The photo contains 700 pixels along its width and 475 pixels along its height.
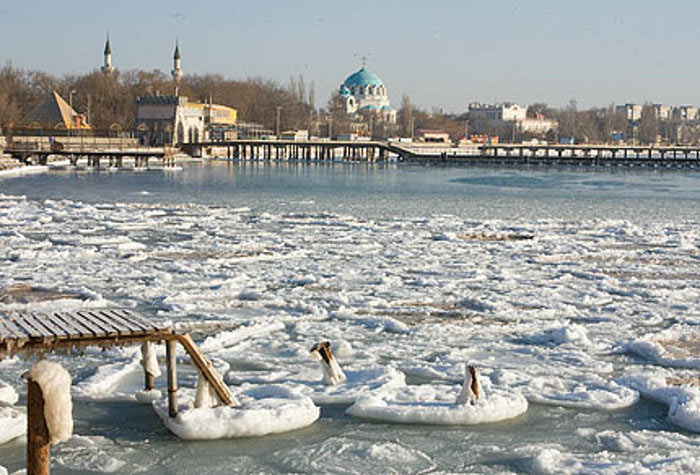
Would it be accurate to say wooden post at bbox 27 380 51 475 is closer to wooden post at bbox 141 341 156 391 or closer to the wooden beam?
the wooden beam

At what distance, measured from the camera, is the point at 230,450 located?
25.2ft

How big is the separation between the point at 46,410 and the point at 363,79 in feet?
Result: 550

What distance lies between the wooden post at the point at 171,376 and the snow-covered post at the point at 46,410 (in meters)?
3.78

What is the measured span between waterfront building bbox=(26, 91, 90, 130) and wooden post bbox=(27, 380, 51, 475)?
298ft

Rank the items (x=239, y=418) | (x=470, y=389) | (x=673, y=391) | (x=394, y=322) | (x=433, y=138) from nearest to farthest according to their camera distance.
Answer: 1. (x=239, y=418)
2. (x=470, y=389)
3. (x=673, y=391)
4. (x=394, y=322)
5. (x=433, y=138)

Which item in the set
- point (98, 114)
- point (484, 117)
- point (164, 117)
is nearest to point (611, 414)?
point (164, 117)

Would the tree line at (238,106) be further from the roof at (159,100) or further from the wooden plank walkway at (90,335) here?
the wooden plank walkway at (90,335)

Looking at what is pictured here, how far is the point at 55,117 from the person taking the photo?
308 ft

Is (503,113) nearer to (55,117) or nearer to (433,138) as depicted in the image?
(433,138)

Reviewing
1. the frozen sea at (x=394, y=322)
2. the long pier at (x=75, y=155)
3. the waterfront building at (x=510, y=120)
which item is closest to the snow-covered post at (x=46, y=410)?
the frozen sea at (x=394, y=322)

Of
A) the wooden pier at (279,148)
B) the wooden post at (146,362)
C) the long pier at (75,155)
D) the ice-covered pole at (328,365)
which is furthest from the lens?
the wooden pier at (279,148)

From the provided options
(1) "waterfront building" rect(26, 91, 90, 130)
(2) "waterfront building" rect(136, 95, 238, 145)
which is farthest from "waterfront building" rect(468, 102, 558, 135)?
(1) "waterfront building" rect(26, 91, 90, 130)

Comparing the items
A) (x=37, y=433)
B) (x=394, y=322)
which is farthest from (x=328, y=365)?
(x=37, y=433)

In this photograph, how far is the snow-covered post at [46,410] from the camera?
4.04 metres
